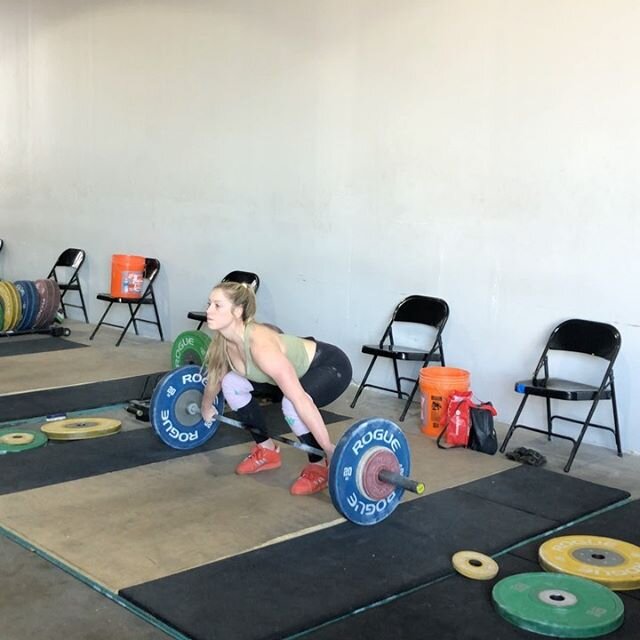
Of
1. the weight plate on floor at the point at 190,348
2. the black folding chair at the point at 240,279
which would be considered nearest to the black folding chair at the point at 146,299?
the black folding chair at the point at 240,279

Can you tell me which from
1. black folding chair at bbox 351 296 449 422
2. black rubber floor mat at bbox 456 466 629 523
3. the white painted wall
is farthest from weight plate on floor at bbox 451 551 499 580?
black folding chair at bbox 351 296 449 422

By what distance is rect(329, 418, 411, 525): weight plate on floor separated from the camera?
2.54 metres

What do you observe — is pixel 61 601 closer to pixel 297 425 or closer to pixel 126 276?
pixel 297 425

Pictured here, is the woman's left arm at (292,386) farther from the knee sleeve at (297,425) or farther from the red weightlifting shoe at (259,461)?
the red weightlifting shoe at (259,461)

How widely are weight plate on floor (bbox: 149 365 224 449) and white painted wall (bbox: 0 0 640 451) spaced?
142 centimetres

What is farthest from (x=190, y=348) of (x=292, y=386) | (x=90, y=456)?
(x=292, y=386)

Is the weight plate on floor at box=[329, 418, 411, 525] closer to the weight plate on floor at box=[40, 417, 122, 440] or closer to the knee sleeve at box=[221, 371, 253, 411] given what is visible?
the knee sleeve at box=[221, 371, 253, 411]

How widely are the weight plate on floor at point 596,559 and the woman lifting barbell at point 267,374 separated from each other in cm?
74

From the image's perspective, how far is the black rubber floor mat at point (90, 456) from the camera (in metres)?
3.14

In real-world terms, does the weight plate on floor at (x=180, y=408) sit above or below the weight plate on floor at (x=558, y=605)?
above

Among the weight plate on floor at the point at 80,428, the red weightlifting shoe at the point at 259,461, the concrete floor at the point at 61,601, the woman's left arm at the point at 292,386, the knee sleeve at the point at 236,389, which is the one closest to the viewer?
the concrete floor at the point at 61,601

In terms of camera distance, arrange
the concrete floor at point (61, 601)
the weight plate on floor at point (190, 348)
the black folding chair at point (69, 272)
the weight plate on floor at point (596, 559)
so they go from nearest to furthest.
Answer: the concrete floor at point (61, 601) < the weight plate on floor at point (596, 559) < the weight plate on floor at point (190, 348) < the black folding chair at point (69, 272)

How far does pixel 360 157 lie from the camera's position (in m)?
4.63

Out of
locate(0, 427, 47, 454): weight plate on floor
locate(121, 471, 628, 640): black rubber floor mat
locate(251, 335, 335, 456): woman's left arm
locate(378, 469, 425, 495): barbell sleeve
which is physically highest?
locate(251, 335, 335, 456): woman's left arm
